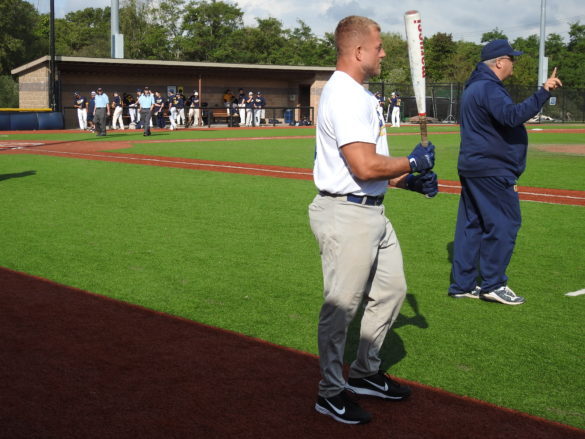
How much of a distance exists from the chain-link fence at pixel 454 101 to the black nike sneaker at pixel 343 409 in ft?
150

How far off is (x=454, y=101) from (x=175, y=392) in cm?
5197

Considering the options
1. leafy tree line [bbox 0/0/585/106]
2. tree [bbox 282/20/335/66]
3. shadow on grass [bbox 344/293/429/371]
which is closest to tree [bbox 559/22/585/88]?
leafy tree line [bbox 0/0/585/106]

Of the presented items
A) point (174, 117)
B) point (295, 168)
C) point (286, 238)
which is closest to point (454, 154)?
point (295, 168)

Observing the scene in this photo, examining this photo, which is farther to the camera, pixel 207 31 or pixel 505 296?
pixel 207 31

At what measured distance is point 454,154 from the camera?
2294cm

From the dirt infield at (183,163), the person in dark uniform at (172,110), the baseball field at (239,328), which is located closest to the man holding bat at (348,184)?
the baseball field at (239,328)

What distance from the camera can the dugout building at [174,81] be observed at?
43500 mm

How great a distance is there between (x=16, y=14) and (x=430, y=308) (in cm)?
7688

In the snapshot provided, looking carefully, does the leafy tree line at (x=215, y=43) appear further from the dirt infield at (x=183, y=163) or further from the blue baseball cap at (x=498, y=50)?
the blue baseball cap at (x=498, y=50)

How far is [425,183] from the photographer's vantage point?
168 inches

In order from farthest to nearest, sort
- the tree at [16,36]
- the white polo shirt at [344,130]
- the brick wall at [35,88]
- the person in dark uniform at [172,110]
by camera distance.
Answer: the tree at [16,36] → the brick wall at [35,88] → the person in dark uniform at [172,110] → the white polo shirt at [344,130]

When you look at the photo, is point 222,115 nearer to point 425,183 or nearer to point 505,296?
point 505,296

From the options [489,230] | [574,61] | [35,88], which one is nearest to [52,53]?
[35,88]

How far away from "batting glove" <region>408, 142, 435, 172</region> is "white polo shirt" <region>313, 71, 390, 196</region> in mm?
156
